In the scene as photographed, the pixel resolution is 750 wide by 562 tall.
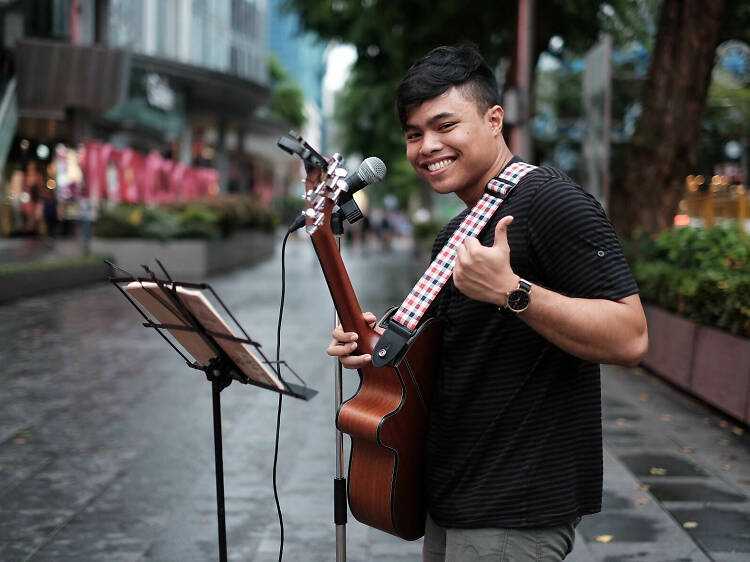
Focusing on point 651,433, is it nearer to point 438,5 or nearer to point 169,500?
point 169,500

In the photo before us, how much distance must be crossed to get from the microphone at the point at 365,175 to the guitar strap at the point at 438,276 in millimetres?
265

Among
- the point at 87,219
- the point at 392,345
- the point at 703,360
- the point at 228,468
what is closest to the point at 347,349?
the point at 392,345

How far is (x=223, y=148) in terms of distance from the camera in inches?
1790

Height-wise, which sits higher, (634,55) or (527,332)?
(634,55)

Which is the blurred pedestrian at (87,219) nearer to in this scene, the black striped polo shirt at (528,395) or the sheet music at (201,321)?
the sheet music at (201,321)

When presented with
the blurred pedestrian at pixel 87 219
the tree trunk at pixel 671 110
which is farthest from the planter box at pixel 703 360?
the blurred pedestrian at pixel 87 219

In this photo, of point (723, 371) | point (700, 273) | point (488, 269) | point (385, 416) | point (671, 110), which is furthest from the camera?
point (671, 110)

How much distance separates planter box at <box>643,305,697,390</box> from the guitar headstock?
21.5ft

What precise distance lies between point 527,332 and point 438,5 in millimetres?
13067

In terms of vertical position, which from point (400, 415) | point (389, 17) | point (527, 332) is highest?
point (389, 17)

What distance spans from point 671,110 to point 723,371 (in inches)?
198

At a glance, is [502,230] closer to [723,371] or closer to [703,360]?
[723,371]

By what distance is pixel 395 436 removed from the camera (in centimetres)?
228

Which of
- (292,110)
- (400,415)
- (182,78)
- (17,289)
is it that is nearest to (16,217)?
(182,78)
